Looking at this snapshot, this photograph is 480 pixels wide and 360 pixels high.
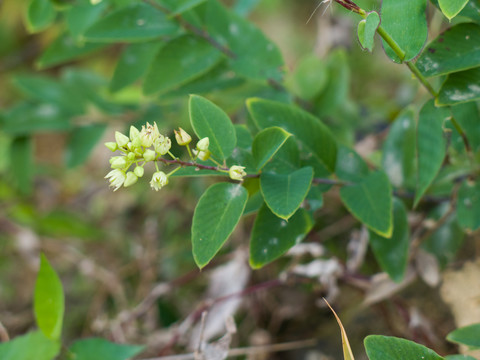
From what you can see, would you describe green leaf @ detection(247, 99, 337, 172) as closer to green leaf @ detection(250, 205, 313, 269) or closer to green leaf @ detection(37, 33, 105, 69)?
green leaf @ detection(250, 205, 313, 269)

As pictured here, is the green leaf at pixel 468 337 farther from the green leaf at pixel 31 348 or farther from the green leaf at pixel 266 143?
the green leaf at pixel 31 348

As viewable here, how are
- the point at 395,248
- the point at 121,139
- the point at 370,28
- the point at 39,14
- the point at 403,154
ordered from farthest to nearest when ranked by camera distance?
the point at 39,14, the point at 403,154, the point at 395,248, the point at 121,139, the point at 370,28

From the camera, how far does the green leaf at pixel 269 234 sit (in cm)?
83

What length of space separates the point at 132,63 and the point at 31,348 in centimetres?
76

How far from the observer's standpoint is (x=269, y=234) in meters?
0.84

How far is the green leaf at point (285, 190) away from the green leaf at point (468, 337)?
0.34 m

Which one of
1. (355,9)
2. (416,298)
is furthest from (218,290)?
(355,9)

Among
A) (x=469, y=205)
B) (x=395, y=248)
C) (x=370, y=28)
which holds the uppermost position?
(x=370, y=28)

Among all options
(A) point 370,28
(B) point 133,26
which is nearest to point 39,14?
(B) point 133,26

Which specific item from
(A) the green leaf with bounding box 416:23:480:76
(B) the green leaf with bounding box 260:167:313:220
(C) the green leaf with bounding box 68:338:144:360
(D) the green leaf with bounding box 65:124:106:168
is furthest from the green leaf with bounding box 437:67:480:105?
(D) the green leaf with bounding box 65:124:106:168

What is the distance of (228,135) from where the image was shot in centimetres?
74

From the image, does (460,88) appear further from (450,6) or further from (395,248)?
(395,248)

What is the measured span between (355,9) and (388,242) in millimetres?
505

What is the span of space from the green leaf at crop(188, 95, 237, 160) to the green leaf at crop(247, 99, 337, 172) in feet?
0.53
